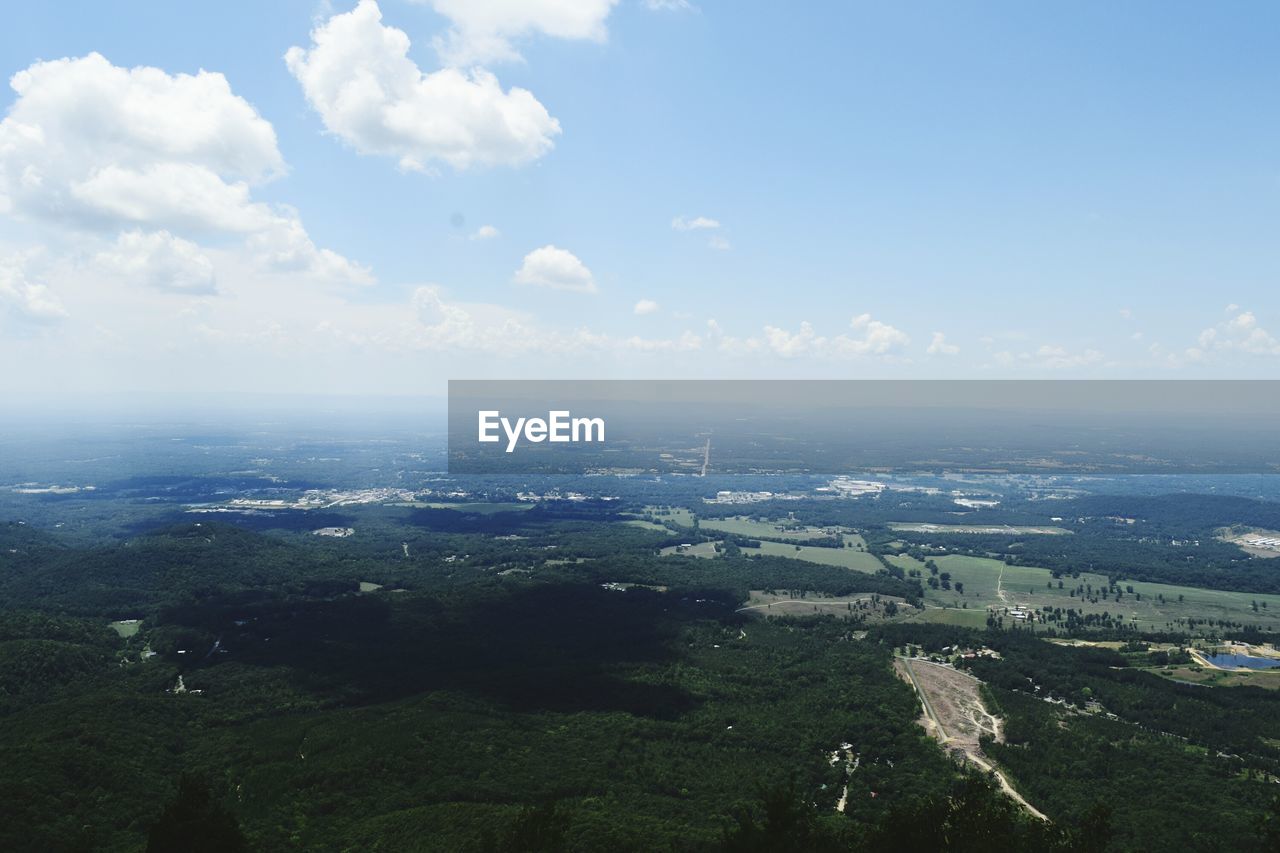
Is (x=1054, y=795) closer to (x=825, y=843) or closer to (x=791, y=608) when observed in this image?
(x=825, y=843)

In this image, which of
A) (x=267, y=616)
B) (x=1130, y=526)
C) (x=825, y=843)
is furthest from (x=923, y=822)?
(x=1130, y=526)

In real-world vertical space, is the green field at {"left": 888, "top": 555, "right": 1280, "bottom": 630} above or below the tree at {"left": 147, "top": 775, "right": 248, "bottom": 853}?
below

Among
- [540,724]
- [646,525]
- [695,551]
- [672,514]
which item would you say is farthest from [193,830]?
[672,514]

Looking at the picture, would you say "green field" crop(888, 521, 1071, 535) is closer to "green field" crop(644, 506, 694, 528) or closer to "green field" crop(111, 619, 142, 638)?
"green field" crop(644, 506, 694, 528)

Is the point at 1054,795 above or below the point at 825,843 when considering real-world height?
below

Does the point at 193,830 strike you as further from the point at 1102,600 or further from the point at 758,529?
the point at 758,529

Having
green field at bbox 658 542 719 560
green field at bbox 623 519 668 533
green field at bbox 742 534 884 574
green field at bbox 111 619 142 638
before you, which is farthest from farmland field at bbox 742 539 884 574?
green field at bbox 111 619 142 638

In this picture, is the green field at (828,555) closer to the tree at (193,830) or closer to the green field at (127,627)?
the green field at (127,627)

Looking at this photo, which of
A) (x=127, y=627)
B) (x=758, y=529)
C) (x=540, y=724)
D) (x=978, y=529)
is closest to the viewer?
(x=540, y=724)
